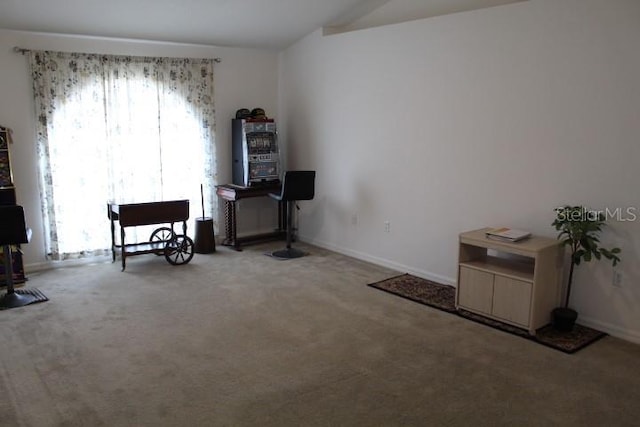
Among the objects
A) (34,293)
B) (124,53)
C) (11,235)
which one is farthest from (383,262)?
(124,53)

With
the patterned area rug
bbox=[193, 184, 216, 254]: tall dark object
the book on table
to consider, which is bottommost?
the patterned area rug

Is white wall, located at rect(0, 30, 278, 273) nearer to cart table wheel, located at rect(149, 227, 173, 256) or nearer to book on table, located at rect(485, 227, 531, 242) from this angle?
cart table wheel, located at rect(149, 227, 173, 256)

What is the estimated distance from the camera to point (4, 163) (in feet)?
16.3

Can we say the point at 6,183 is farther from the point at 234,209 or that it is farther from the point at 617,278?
the point at 617,278

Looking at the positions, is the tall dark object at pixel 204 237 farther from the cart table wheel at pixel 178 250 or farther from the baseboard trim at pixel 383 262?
the baseboard trim at pixel 383 262

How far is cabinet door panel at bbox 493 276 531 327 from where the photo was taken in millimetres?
3783

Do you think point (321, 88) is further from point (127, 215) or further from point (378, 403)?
point (378, 403)

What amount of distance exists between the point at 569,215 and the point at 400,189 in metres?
1.88

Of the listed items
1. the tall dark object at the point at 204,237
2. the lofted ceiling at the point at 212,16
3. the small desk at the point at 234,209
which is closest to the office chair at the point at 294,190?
the small desk at the point at 234,209

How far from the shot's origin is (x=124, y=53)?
5.76m

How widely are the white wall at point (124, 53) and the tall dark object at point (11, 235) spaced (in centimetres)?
103

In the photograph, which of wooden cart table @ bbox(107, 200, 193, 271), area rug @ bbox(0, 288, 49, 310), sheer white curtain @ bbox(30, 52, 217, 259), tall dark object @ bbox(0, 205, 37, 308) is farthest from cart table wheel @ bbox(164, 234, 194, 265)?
tall dark object @ bbox(0, 205, 37, 308)

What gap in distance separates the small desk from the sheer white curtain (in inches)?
14.1

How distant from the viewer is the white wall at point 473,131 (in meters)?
3.71
